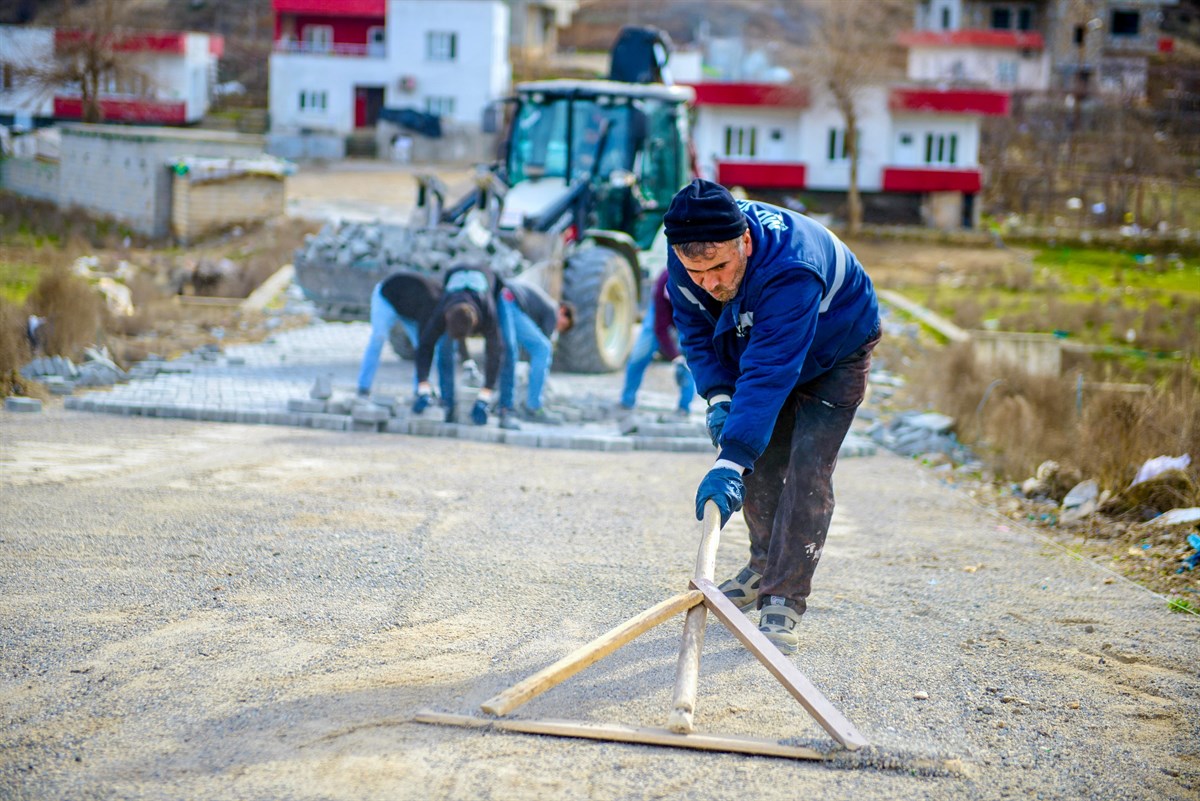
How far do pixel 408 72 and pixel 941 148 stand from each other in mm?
19961

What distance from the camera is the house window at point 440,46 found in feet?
149

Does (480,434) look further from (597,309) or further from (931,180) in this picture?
(931,180)

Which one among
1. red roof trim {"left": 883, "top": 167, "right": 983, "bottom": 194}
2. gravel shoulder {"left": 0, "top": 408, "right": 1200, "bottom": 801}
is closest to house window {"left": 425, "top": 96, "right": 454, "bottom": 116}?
red roof trim {"left": 883, "top": 167, "right": 983, "bottom": 194}

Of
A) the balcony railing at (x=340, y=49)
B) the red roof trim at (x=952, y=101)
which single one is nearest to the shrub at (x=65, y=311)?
the red roof trim at (x=952, y=101)

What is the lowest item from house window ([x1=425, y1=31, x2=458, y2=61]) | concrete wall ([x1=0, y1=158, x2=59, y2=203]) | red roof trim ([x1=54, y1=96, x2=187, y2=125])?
concrete wall ([x1=0, y1=158, x2=59, y2=203])

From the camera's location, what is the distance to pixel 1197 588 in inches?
249

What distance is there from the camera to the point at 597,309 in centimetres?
1220

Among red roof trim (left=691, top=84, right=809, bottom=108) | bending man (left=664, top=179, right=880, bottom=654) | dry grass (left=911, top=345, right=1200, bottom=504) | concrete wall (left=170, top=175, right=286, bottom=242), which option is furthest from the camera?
red roof trim (left=691, top=84, right=809, bottom=108)

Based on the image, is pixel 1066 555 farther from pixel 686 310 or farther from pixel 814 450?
pixel 686 310

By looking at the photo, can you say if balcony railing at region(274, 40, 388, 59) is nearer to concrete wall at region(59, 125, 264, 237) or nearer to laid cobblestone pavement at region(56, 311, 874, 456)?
concrete wall at region(59, 125, 264, 237)

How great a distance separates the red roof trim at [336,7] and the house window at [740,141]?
18.2 metres

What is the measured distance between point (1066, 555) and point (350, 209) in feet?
75.0

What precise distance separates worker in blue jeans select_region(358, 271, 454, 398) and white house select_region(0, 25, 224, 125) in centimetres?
3524

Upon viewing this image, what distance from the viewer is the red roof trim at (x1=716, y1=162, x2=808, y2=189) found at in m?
34.2
